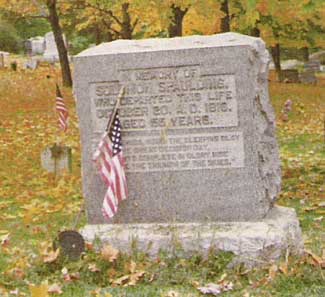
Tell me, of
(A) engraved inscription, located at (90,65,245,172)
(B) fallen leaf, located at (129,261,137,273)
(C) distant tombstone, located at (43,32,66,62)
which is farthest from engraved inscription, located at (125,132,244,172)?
(C) distant tombstone, located at (43,32,66,62)

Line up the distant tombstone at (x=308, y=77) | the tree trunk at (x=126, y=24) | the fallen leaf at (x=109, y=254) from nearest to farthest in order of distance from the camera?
the fallen leaf at (x=109, y=254), the tree trunk at (x=126, y=24), the distant tombstone at (x=308, y=77)

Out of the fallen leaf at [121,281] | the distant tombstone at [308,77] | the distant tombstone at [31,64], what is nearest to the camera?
the fallen leaf at [121,281]

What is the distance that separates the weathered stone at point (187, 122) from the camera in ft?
23.9

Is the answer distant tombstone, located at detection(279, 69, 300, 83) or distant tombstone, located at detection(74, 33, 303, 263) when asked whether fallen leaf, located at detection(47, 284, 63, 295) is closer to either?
distant tombstone, located at detection(74, 33, 303, 263)

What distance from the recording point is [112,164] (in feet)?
24.2

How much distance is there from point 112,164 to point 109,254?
0.85 m

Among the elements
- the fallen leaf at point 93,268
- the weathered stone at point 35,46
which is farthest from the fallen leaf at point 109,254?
the weathered stone at point 35,46

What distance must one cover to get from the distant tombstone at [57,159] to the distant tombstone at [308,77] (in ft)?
79.5

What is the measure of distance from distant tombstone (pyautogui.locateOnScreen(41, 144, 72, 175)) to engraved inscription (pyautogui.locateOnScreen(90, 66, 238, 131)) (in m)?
6.34

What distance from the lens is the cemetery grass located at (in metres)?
6.30

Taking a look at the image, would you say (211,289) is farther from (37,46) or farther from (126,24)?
(37,46)

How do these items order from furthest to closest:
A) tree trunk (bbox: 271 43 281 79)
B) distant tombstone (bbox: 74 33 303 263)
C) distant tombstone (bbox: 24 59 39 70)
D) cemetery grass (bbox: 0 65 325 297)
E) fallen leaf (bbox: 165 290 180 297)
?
1. distant tombstone (bbox: 24 59 39 70)
2. tree trunk (bbox: 271 43 281 79)
3. distant tombstone (bbox: 74 33 303 263)
4. cemetery grass (bbox: 0 65 325 297)
5. fallen leaf (bbox: 165 290 180 297)

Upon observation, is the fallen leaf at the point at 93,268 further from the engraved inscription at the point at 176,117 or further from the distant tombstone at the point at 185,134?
the engraved inscription at the point at 176,117

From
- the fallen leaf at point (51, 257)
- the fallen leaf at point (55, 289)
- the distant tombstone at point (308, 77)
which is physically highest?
the fallen leaf at point (51, 257)
